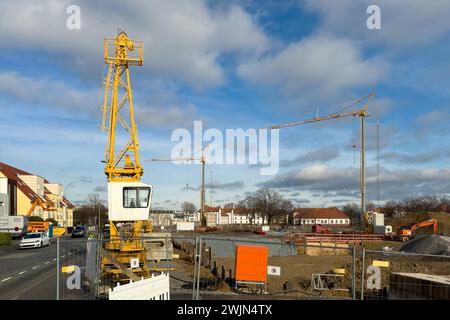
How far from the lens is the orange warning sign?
1366 centimetres

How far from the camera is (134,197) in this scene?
62.1ft

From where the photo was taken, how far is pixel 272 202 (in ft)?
425

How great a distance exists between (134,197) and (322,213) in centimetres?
16568

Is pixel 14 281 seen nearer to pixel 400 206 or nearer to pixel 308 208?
pixel 400 206

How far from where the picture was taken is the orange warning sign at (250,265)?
13.7 metres

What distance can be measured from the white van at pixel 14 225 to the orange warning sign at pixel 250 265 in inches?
2026

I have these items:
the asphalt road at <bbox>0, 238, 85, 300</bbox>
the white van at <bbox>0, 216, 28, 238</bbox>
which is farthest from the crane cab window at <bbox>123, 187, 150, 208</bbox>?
the white van at <bbox>0, 216, 28, 238</bbox>

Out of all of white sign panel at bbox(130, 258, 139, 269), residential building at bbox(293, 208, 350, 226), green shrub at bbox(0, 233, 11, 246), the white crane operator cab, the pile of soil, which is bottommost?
residential building at bbox(293, 208, 350, 226)

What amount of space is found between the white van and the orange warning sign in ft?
169

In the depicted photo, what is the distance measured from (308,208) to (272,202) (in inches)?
2237

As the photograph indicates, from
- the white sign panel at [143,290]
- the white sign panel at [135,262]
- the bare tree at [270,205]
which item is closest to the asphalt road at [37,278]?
the white sign panel at [135,262]

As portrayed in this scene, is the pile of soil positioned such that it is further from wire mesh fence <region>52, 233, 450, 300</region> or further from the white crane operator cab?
the white crane operator cab
